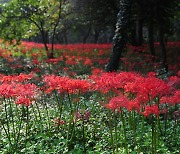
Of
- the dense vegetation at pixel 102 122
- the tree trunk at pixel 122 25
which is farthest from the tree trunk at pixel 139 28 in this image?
the dense vegetation at pixel 102 122

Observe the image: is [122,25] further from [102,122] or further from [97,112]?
[102,122]

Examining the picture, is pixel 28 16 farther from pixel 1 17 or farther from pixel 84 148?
pixel 84 148

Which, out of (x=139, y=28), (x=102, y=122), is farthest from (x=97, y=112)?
(x=139, y=28)

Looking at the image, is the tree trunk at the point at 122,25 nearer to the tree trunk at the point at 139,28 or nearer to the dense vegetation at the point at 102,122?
the dense vegetation at the point at 102,122

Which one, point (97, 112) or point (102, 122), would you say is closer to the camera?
point (102, 122)

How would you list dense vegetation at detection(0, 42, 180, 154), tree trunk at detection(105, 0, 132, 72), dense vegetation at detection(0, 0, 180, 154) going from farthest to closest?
1. tree trunk at detection(105, 0, 132, 72)
2. dense vegetation at detection(0, 0, 180, 154)
3. dense vegetation at detection(0, 42, 180, 154)

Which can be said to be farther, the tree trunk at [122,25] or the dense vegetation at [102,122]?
the tree trunk at [122,25]

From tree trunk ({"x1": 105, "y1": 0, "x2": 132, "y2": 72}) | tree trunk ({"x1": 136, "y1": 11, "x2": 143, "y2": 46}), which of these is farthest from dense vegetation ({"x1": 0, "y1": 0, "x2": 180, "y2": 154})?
tree trunk ({"x1": 136, "y1": 11, "x2": 143, "y2": 46})

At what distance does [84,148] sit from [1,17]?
12.6 m

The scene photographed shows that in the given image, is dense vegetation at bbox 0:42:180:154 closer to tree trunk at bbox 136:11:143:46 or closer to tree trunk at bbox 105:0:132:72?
tree trunk at bbox 105:0:132:72

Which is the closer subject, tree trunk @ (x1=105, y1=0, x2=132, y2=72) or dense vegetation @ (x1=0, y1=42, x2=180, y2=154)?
dense vegetation @ (x1=0, y1=42, x2=180, y2=154)

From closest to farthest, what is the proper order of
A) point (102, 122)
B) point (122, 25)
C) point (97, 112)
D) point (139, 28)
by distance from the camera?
point (102, 122) < point (97, 112) < point (122, 25) < point (139, 28)

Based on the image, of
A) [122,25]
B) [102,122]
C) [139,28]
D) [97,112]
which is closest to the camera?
[102,122]

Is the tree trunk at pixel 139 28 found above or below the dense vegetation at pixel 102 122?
above
